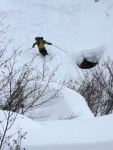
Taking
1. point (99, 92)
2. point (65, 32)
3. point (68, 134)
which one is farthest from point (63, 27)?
point (68, 134)

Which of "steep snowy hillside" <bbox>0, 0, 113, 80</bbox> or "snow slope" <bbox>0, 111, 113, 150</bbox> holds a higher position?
"steep snowy hillside" <bbox>0, 0, 113, 80</bbox>

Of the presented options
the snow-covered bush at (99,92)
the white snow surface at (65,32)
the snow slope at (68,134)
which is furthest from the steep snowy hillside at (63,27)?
the snow slope at (68,134)

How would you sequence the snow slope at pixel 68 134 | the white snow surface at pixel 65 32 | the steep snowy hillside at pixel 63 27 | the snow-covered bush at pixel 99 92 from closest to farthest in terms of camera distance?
the snow slope at pixel 68 134 < the white snow surface at pixel 65 32 < the snow-covered bush at pixel 99 92 < the steep snowy hillside at pixel 63 27

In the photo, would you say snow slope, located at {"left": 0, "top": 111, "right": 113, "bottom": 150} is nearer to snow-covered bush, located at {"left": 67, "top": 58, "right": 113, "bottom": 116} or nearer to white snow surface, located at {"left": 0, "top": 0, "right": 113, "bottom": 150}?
white snow surface, located at {"left": 0, "top": 0, "right": 113, "bottom": 150}

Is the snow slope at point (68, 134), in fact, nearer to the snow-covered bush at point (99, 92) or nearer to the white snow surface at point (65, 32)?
the white snow surface at point (65, 32)

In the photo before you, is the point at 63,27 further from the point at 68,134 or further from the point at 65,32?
the point at 68,134

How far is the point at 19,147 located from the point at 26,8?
20.0 metres

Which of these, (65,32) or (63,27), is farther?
(63,27)

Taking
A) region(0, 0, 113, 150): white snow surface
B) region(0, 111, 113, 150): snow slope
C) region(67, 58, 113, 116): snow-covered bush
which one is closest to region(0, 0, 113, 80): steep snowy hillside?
region(0, 0, 113, 150): white snow surface

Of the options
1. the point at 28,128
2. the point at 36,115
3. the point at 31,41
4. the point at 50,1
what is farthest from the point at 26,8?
the point at 28,128

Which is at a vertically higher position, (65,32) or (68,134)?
(65,32)

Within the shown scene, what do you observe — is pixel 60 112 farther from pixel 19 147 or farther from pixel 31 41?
pixel 31 41

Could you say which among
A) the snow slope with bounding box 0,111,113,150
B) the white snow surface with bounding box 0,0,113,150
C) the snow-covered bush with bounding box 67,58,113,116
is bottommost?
the snow slope with bounding box 0,111,113,150

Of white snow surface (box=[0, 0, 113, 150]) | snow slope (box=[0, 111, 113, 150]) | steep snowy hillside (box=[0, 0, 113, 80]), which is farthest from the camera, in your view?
steep snowy hillside (box=[0, 0, 113, 80])
